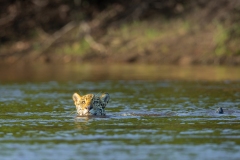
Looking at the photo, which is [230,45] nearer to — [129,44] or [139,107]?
[129,44]

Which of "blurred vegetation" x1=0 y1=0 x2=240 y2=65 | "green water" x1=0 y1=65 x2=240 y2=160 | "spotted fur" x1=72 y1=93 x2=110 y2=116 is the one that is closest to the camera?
"green water" x1=0 y1=65 x2=240 y2=160

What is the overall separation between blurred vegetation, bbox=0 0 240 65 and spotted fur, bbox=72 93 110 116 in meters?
17.3

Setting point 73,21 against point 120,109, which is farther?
point 73,21

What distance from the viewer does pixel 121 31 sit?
35062 millimetres

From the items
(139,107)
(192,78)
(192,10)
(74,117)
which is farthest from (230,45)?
(74,117)

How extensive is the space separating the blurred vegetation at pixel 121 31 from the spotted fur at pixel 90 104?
1730cm

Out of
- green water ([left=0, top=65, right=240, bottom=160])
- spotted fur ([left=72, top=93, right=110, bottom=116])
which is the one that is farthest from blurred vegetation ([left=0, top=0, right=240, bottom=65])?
spotted fur ([left=72, top=93, right=110, bottom=116])

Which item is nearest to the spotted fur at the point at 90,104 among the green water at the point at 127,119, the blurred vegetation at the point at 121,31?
the green water at the point at 127,119

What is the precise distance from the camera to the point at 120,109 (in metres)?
15.3

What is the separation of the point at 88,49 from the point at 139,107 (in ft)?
62.8

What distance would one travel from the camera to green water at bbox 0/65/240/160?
32.5 ft

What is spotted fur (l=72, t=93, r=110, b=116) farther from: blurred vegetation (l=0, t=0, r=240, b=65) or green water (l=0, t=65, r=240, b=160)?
blurred vegetation (l=0, t=0, r=240, b=65)

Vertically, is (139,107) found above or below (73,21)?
below

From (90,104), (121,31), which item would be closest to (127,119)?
(90,104)
